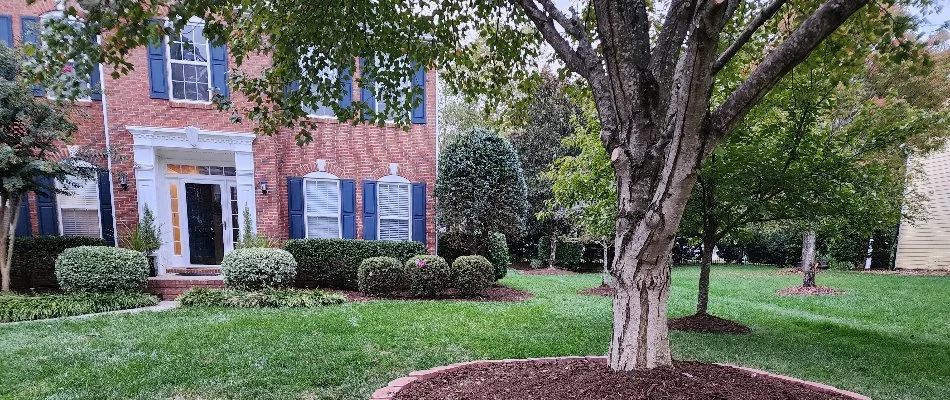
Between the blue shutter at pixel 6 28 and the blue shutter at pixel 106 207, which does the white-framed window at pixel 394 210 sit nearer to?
the blue shutter at pixel 106 207

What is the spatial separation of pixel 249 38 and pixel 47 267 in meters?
6.81

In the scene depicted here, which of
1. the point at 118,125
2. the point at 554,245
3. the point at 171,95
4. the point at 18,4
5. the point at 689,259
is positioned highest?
the point at 18,4

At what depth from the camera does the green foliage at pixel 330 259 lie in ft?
27.5

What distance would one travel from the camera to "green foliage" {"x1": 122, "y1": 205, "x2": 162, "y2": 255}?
300 inches

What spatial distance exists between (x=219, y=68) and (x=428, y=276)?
519 cm

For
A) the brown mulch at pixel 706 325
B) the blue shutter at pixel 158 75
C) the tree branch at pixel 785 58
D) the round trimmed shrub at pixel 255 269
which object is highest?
the blue shutter at pixel 158 75

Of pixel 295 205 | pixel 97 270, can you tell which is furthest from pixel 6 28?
pixel 295 205

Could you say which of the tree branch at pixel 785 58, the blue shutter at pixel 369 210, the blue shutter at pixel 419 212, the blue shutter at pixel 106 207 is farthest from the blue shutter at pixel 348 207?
the tree branch at pixel 785 58

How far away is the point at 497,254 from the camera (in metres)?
10.1

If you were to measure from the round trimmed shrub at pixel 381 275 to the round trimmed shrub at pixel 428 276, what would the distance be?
0.18m

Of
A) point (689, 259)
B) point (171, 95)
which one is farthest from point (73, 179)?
point (689, 259)

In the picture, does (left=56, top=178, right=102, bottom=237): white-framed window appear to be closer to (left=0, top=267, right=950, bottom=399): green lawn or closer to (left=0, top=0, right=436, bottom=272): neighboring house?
(left=0, top=0, right=436, bottom=272): neighboring house

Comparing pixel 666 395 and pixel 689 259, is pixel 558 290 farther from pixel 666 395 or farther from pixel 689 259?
pixel 689 259

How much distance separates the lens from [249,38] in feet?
12.0
